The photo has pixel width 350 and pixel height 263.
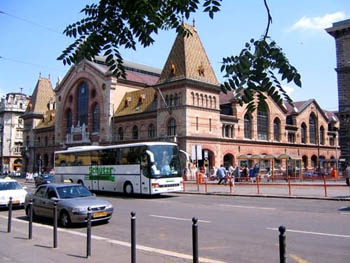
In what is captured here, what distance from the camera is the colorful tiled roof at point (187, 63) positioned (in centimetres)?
4053

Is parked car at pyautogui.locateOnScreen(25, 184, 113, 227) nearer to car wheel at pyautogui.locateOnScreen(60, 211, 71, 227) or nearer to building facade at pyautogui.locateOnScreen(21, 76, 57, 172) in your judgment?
car wheel at pyautogui.locateOnScreen(60, 211, 71, 227)

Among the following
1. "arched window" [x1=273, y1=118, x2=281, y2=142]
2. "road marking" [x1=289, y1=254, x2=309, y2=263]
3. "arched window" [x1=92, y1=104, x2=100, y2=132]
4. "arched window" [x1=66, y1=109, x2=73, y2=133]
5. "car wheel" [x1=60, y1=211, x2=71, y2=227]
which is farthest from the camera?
"arched window" [x1=66, y1=109, x2=73, y2=133]

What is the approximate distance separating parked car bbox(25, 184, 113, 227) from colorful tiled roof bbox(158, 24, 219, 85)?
27.9 meters

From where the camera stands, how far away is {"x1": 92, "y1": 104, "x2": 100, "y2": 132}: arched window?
53.3 meters

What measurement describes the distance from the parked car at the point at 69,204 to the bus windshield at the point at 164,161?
325 inches

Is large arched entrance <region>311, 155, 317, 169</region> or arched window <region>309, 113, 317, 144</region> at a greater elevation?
arched window <region>309, 113, 317, 144</region>

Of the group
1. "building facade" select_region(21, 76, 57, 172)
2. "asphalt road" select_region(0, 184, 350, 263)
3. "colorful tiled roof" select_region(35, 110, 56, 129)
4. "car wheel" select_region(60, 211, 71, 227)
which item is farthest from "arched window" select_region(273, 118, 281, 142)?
"car wheel" select_region(60, 211, 71, 227)

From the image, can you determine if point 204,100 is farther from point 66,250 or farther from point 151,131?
point 66,250

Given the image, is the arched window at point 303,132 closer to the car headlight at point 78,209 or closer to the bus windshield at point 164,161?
the bus windshield at point 164,161

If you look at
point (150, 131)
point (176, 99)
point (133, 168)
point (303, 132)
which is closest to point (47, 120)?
point (150, 131)

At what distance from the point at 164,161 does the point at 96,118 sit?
111 feet

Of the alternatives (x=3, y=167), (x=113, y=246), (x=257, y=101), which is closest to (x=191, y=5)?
(x=257, y=101)

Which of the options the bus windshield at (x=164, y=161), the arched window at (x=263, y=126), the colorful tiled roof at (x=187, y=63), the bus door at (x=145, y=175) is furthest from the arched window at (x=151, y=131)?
the bus door at (x=145, y=175)

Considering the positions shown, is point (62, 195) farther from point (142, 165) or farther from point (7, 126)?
point (7, 126)
